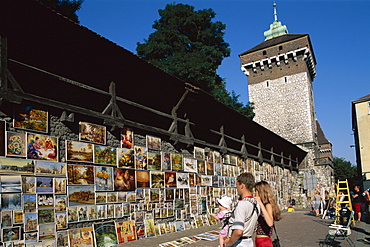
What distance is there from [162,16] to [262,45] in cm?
1467

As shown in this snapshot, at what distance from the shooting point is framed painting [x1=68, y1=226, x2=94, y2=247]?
7715 mm

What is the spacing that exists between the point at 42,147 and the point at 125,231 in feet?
10.5

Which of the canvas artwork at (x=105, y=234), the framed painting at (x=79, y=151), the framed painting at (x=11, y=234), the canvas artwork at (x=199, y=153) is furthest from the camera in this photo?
the canvas artwork at (x=199, y=153)

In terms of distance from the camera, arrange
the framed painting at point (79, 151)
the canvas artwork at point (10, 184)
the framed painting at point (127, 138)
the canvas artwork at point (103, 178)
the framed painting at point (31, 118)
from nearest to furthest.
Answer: the canvas artwork at point (10, 184) < the framed painting at point (31, 118) < the framed painting at point (79, 151) < the canvas artwork at point (103, 178) < the framed painting at point (127, 138)

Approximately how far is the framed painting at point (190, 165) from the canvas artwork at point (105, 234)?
4089 mm

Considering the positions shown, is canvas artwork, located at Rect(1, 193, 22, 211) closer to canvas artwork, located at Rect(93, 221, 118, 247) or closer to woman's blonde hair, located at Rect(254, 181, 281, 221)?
canvas artwork, located at Rect(93, 221, 118, 247)

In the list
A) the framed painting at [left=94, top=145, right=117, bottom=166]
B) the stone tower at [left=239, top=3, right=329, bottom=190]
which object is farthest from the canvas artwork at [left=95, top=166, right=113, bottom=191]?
the stone tower at [left=239, top=3, right=329, bottom=190]

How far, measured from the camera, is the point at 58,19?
7.20 m

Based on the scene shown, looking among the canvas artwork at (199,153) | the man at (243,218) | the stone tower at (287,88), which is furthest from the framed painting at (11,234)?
the stone tower at (287,88)

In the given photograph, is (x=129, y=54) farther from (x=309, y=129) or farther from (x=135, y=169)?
(x=309, y=129)

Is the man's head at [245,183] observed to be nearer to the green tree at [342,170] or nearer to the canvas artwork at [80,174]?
the canvas artwork at [80,174]

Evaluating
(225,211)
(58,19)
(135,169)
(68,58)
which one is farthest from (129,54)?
(225,211)

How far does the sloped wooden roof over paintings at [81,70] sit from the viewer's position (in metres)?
7.21

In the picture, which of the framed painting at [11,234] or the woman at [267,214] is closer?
the woman at [267,214]
